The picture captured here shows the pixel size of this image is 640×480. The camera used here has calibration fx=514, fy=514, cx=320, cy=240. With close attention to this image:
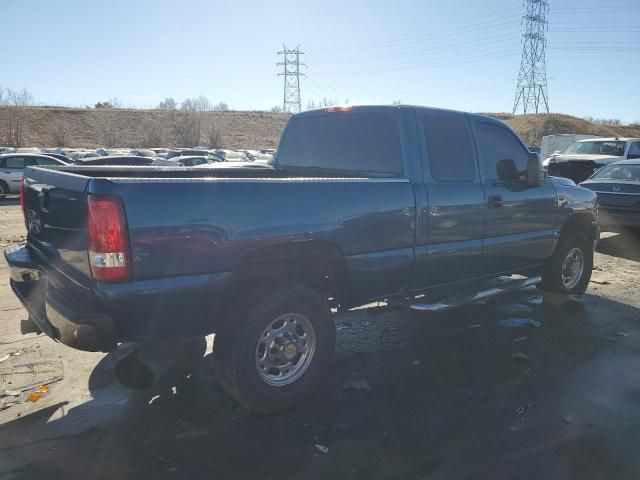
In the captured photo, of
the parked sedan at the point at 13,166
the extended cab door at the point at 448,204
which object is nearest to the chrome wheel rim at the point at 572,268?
the extended cab door at the point at 448,204

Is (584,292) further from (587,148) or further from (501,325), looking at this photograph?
(587,148)

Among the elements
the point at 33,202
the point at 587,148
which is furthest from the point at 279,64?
the point at 33,202

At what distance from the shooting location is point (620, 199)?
9.72 meters

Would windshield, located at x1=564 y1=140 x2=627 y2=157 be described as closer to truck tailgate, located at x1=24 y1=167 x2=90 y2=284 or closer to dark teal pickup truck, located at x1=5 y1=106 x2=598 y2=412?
dark teal pickup truck, located at x1=5 y1=106 x2=598 y2=412

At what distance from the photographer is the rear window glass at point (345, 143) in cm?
435

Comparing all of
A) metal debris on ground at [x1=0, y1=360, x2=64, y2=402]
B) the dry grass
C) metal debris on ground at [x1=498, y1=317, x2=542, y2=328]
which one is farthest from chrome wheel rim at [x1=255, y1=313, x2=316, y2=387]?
Result: the dry grass

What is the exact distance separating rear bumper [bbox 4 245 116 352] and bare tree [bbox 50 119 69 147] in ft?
204

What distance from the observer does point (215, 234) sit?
3.07 m

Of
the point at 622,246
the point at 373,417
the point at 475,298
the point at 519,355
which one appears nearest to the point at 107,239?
the point at 373,417

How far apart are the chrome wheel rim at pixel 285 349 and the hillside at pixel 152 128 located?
5210 centimetres

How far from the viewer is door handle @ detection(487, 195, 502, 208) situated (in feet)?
15.7

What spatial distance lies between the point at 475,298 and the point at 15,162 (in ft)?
60.7

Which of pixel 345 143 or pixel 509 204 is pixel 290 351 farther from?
pixel 509 204

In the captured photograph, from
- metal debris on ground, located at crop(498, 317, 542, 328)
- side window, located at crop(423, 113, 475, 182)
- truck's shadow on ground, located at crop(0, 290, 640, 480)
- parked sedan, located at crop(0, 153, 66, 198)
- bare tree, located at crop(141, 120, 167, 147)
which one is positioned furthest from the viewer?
bare tree, located at crop(141, 120, 167, 147)
